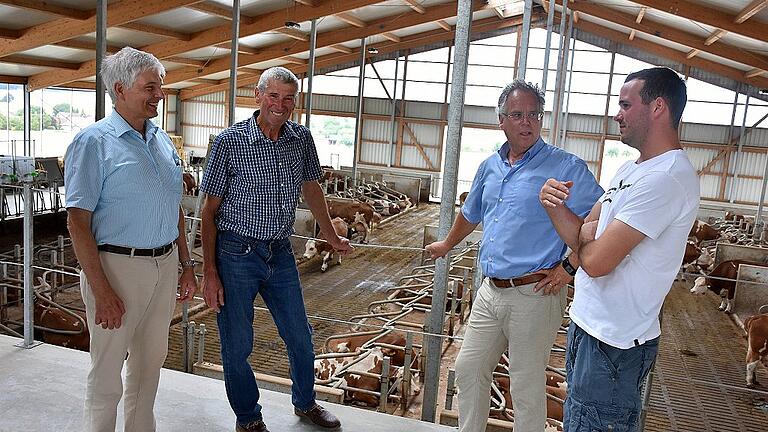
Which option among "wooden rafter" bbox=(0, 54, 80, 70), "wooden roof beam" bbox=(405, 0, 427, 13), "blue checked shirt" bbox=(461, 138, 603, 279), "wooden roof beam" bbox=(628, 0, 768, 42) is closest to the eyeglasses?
"blue checked shirt" bbox=(461, 138, 603, 279)

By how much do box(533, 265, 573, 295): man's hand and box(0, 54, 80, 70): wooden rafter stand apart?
1722cm

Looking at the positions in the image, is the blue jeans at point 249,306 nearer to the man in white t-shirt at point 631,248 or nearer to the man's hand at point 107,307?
the man's hand at point 107,307

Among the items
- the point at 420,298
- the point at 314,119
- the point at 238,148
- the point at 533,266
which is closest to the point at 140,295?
the point at 238,148

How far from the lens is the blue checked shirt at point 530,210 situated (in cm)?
291

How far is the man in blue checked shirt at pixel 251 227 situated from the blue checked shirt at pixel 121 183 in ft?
1.05

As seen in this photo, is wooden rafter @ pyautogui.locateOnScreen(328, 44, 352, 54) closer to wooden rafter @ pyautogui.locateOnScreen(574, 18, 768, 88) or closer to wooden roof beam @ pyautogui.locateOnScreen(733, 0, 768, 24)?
wooden rafter @ pyautogui.locateOnScreen(574, 18, 768, 88)

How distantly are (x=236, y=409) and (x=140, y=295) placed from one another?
816 millimetres

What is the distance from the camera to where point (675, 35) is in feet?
68.3

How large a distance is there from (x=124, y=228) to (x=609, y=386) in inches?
76.0

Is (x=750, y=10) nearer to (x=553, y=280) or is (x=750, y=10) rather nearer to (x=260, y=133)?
(x=553, y=280)

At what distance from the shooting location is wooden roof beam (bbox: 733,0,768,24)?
1343 centimetres

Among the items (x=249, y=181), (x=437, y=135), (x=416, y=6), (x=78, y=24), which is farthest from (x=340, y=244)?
(x=437, y=135)

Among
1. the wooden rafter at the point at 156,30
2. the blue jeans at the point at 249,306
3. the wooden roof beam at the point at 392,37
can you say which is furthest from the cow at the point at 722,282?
the wooden roof beam at the point at 392,37

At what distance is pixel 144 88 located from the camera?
2.74 metres
